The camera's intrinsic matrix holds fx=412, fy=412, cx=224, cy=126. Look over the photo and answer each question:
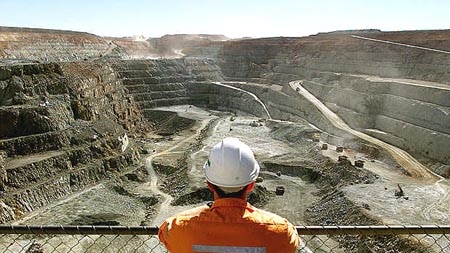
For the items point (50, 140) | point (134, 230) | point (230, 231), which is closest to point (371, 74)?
point (50, 140)

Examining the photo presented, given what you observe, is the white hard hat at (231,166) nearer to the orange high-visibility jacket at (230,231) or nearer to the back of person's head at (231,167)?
the back of person's head at (231,167)

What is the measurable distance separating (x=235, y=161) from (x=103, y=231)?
68.3 inches

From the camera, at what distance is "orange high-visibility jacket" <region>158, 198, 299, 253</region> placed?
2.72 m

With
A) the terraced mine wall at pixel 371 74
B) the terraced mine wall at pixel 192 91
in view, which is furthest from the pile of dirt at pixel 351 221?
the terraced mine wall at pixel 192 91

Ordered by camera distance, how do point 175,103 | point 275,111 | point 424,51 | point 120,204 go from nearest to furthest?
point 120,204
point 424,51
point 275,111
point 175,103

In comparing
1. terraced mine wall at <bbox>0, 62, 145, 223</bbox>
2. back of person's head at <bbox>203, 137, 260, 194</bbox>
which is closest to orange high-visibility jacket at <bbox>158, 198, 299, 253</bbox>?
back of person's head at <bbox>203, 137, 260, 194</bbox>

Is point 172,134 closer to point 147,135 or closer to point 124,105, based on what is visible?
point 147,135

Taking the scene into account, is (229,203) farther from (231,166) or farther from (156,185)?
(156,185)

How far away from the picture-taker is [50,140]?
23.8 m

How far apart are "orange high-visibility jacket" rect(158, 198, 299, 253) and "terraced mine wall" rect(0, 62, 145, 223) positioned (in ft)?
57.8

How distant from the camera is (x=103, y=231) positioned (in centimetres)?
394

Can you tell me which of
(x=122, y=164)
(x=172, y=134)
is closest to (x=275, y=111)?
(x=172, y=134)

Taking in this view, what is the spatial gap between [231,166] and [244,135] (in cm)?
3191

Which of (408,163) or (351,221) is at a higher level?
(351,221)
